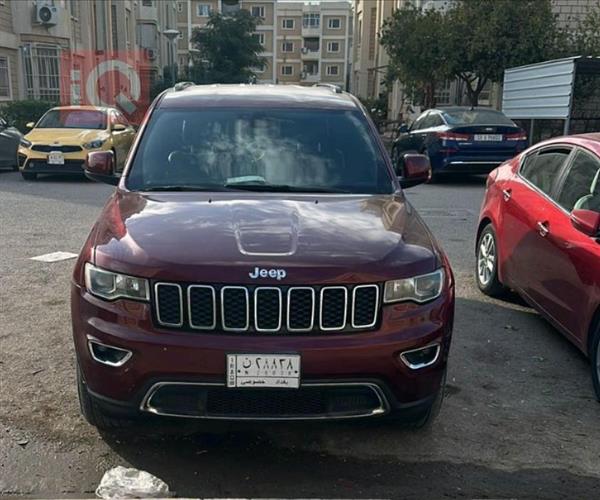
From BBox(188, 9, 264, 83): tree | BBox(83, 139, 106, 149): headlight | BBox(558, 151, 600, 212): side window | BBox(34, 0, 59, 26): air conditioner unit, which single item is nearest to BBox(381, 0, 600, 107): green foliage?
BBox(83, 139, 106, 149): headlight

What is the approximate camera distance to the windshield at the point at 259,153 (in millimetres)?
4102

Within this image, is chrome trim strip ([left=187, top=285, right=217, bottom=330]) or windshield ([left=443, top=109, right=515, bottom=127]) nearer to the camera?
chrome trim strip ([left=187, top=285, right=217, bottom=330])

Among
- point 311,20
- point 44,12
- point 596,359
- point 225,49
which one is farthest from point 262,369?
point 311,20

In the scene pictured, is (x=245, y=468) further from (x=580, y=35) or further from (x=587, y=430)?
(x=580, y=35)

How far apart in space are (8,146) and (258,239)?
12.8m

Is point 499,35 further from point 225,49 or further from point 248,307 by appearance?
point 225,49

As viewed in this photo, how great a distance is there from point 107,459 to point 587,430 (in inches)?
101

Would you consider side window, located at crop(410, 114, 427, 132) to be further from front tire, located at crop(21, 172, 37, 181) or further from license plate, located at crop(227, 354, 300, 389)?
license plate, located at crop(227, 354, 300, 389)

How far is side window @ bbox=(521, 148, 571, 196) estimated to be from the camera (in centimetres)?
501

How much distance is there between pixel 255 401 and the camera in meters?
2.98

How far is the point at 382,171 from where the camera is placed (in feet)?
14.1

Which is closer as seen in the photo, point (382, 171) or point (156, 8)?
point (382, 171)

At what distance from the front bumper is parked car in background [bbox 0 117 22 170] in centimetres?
1230

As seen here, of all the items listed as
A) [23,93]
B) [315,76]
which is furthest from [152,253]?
[315,76]
